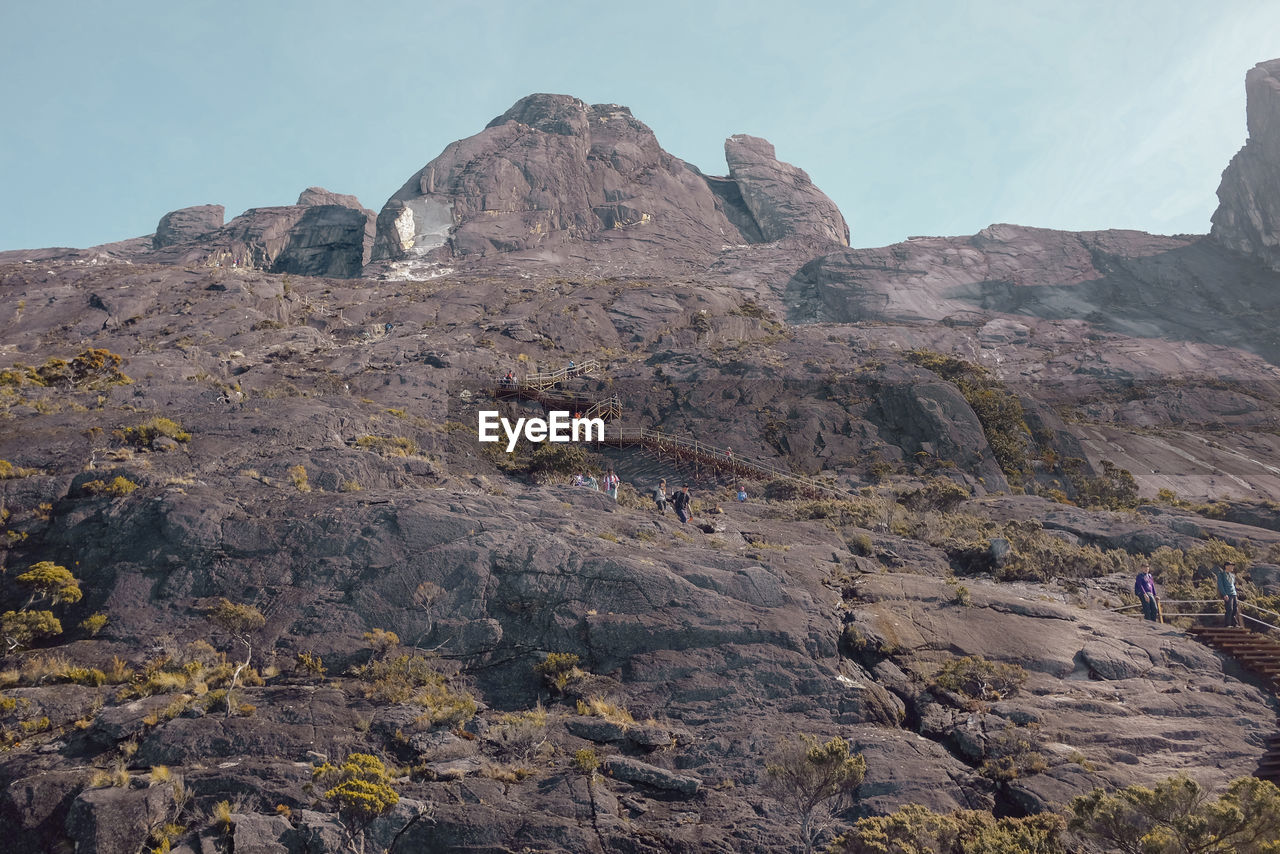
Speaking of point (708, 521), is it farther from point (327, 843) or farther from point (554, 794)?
point (327, 843)

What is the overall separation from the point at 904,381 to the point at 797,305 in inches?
1573

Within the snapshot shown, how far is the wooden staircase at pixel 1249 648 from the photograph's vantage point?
16406 millimetres

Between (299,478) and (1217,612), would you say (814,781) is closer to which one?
(1217,612)

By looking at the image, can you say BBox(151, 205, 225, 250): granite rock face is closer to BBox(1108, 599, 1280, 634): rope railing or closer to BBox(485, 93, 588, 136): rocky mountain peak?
BBox(485, 93, 588, 136): rocky mountain peak

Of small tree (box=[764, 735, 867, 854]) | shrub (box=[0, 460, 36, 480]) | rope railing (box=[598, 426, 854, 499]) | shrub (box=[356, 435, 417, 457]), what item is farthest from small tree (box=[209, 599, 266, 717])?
rope railing (box=[598, 426, 854, 499])

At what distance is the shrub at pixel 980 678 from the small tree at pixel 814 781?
4271 millimetres

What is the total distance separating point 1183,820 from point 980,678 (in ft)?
19.8

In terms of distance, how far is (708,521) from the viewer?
2567 centimetres

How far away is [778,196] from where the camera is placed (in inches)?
4277

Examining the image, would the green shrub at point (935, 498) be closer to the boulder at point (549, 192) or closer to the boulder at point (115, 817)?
the boulder at point (115, 817)

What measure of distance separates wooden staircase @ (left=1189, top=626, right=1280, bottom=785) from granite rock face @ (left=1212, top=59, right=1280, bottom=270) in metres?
81.7

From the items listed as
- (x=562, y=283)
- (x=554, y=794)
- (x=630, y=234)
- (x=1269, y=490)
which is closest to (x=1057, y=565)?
(x=554, y=794)

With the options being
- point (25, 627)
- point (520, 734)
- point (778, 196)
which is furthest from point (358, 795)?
point (778, 196)

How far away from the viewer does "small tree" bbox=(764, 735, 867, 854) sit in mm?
11383
